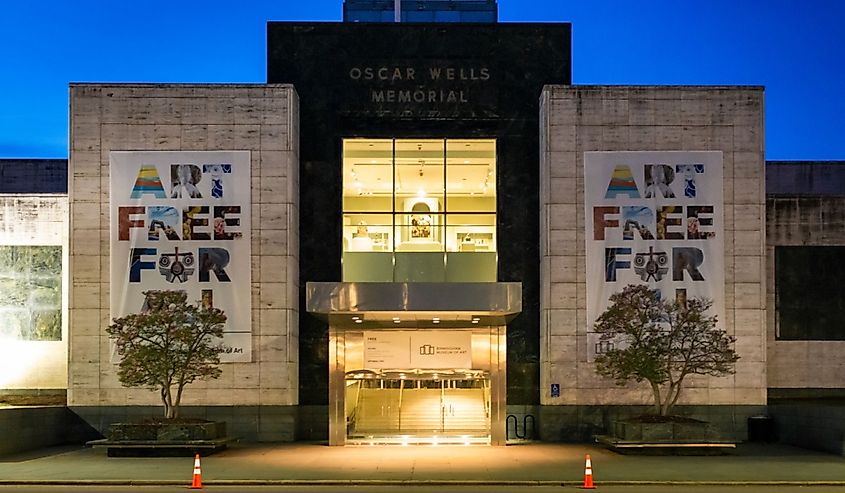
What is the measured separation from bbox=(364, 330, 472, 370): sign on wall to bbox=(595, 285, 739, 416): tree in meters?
4.72

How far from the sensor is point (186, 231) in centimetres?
3231

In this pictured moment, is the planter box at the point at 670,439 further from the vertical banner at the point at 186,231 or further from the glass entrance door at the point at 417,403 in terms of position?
the vertical banner at the point at 186,231

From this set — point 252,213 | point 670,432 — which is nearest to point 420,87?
point 252,213

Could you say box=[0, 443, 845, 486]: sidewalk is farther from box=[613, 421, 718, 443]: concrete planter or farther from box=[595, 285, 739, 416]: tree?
box=[595, 285, 739, 416]: tree

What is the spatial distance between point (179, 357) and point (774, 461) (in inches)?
647

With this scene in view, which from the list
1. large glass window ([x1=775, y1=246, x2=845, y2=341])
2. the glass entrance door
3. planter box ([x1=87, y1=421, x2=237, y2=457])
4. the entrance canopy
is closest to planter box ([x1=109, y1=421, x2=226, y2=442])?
planter box ([x1=87, y1=421, x2=237, y2=457])

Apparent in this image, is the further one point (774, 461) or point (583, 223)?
point (583, 223)

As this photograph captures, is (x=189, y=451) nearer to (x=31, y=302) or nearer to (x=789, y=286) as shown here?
(x=31, y=302)

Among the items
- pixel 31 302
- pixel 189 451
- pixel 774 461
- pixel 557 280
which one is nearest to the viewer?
pixel 774 461

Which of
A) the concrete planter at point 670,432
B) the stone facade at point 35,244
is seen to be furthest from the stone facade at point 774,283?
the stone facade at point 35,244

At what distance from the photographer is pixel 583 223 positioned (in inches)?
1281

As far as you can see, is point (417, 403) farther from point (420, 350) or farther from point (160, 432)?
point (160, 432)

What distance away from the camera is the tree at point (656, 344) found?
29031 mm

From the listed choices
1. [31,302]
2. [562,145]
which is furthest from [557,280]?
[31,302]
